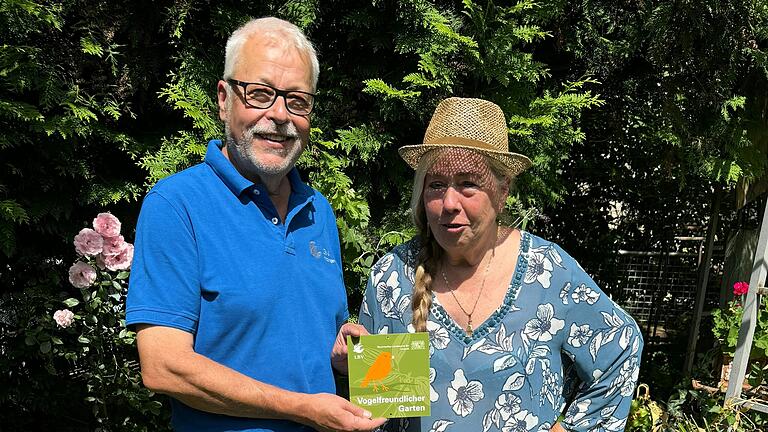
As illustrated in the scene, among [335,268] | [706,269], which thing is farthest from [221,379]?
[706,269]

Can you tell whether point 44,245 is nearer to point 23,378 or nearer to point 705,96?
point 23,378

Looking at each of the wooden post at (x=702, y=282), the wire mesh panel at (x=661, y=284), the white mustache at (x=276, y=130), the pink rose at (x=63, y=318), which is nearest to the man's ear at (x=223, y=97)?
the white mustache at (x=276, y=130)

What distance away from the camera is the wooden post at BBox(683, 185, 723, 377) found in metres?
5.17

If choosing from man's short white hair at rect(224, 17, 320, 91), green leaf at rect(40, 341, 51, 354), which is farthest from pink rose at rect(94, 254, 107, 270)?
man's short white hair at rect(224, 17, 320, 91)

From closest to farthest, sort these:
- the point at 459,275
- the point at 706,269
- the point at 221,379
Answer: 1. the point at 221,379
2. the point at 459,275
3. the point at 706,269

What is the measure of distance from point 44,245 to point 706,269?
4609 millimetres

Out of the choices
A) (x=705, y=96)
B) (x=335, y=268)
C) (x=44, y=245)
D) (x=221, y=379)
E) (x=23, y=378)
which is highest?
(x=705, y=96)

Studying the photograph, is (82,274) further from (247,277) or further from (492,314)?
(492,314)

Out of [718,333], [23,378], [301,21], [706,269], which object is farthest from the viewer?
[706,269]

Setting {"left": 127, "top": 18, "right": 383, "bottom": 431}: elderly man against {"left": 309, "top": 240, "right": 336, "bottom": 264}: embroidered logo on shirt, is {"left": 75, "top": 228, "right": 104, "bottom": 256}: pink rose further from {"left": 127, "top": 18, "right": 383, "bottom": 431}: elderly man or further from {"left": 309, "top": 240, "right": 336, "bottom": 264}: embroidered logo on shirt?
{"left": 309, "top": 240, "right": 336, "bottom": 264}: embroidered logo on shirt

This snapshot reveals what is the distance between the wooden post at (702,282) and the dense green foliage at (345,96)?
1312 millimetres

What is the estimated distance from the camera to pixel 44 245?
132 inches

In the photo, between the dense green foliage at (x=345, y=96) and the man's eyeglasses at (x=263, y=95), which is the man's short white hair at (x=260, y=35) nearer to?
the man's eyeglasses at (x=263, y=95)

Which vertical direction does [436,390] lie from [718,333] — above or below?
above
